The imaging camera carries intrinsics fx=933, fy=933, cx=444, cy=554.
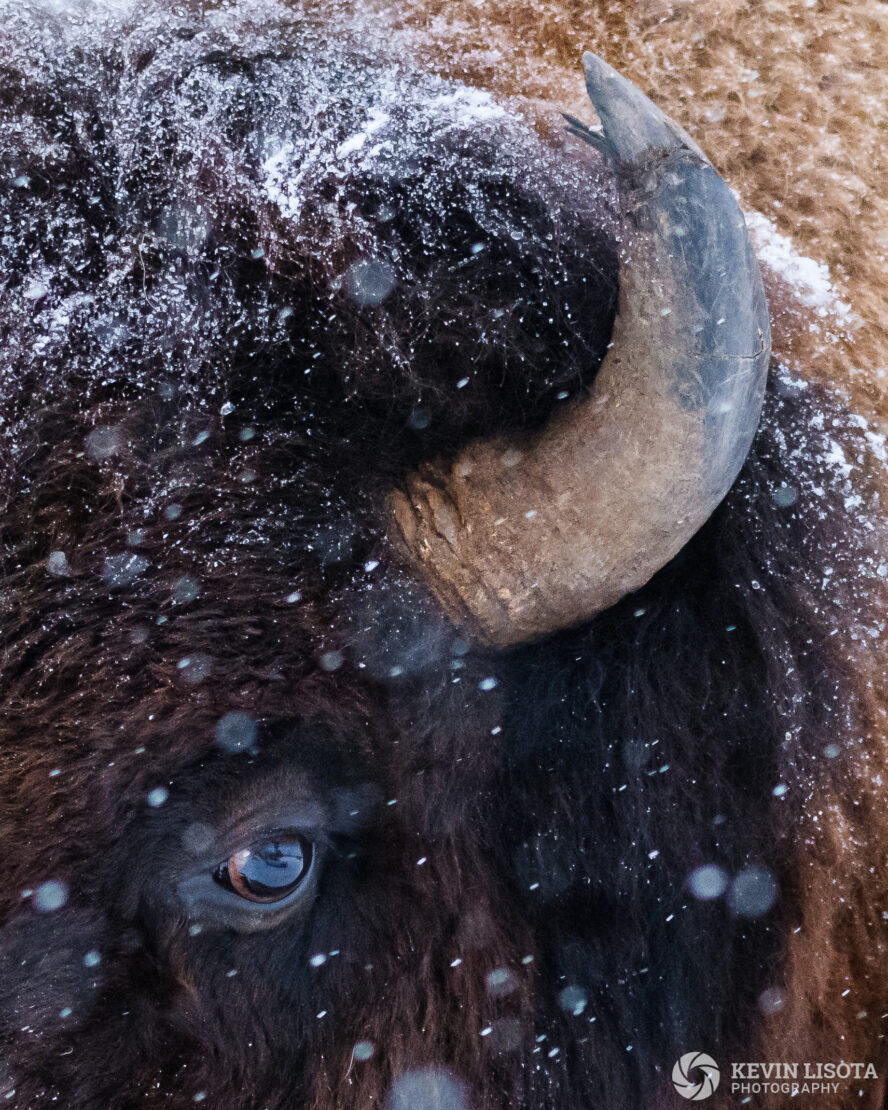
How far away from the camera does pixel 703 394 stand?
56.9 inches

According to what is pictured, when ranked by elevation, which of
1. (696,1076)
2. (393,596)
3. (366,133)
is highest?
(366,133)

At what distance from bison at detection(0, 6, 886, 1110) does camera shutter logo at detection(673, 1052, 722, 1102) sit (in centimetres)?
1

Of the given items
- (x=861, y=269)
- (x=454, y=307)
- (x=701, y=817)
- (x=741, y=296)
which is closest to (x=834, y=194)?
(x=861, y=269)

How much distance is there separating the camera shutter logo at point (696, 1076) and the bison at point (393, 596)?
14 mm

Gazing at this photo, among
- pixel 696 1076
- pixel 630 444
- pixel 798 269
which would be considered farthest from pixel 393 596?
pixel 696 1076

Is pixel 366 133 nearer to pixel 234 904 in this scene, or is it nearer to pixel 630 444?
pixel 630 444

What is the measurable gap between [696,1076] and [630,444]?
1.58m

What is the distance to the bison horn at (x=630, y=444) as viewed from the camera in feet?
4.52

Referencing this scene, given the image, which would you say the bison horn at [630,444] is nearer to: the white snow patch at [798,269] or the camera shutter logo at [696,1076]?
the white snow patch at [798,269]

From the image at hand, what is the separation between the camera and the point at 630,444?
153 centimetres

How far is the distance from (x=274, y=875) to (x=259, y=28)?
1.66 m

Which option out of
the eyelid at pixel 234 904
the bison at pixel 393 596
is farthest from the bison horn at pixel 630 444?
the eyelid at pixel 234 904

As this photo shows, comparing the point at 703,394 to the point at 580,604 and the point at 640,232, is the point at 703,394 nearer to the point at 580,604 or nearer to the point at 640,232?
the point at 640,232

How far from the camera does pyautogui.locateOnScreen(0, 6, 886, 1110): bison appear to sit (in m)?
1.61
